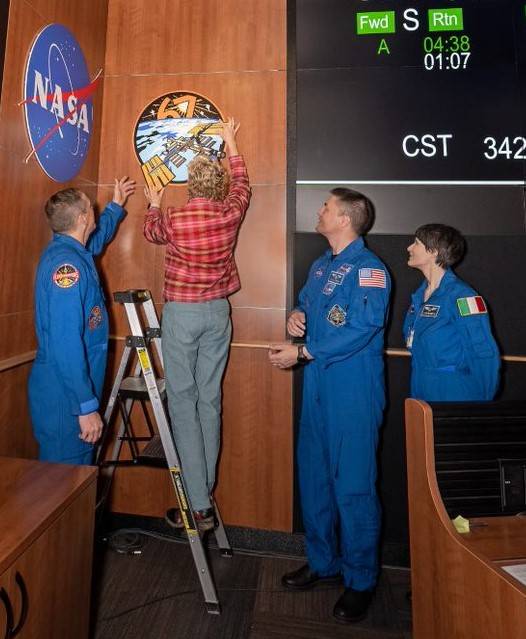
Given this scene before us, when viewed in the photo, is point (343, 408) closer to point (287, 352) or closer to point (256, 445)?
point (287, 352)

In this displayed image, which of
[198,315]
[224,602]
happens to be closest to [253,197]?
[198,315]

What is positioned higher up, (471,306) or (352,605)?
(471,306)

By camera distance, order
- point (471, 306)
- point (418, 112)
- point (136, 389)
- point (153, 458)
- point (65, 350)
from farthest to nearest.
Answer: point (418, 112)
point (136, 389)
point (153, 458)
point (471, 306)
point (65, 350)

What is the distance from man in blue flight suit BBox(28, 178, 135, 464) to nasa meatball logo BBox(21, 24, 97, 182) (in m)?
0.33

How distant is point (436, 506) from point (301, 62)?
224cm

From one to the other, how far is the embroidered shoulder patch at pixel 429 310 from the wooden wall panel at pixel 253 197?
74 cm

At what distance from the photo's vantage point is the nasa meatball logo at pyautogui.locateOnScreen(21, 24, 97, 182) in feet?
5.82

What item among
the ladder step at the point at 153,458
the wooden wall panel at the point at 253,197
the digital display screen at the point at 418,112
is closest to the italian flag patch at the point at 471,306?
the digital display screen at the point at 418,112

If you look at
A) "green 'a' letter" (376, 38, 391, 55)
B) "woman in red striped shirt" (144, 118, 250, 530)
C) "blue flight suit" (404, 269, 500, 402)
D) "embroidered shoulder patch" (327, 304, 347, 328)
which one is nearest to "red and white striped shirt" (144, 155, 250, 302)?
"woman in red striped shirt" (144, 118, 250, 530)

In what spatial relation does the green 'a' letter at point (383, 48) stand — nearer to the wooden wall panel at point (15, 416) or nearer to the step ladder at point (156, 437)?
the step ladder at point (156, 437)

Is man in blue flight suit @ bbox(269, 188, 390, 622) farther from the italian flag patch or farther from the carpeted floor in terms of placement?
the italian flag patch

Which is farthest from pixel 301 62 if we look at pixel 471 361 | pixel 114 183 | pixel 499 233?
pixel 471 361

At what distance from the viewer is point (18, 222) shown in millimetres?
1710

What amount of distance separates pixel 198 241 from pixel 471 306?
3.96ft
